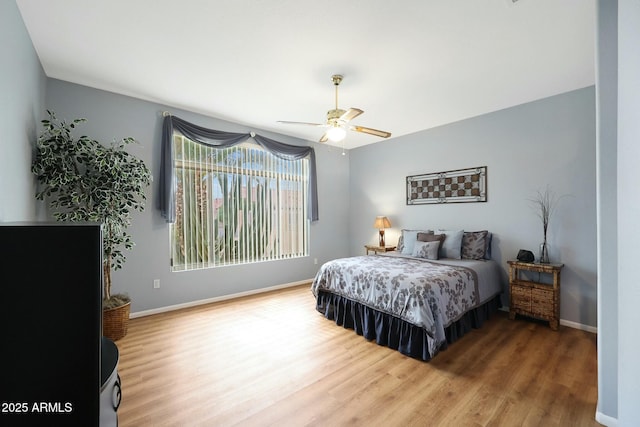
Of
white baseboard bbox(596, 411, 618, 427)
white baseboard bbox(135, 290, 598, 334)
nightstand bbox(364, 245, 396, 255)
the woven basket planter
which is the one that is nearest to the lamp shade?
nightstand bbox(364, 245, 396, 255)

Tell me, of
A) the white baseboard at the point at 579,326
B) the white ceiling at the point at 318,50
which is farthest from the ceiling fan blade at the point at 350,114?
the white baseboard at the point at 579,326

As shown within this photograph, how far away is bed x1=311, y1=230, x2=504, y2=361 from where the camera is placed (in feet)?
8.15

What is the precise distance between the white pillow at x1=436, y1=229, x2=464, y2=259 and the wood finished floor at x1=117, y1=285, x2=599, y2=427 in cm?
92

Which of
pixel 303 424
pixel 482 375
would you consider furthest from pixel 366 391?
pixel 482 375

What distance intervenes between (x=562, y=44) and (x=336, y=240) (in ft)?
14.1

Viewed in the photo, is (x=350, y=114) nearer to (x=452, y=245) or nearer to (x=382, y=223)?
(x=452, y=245)

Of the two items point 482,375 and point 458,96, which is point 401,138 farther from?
point 482,375

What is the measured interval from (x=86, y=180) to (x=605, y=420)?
4488mm

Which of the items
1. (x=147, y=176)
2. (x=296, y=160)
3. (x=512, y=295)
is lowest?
(x=512, y=295)

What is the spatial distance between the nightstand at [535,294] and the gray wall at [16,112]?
4610mm

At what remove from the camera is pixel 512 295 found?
3334 mm

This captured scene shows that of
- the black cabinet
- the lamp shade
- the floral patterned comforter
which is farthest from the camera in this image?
the lamp shade

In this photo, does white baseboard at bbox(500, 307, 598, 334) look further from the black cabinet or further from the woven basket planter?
the woven basket planter

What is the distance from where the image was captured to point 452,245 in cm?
381
